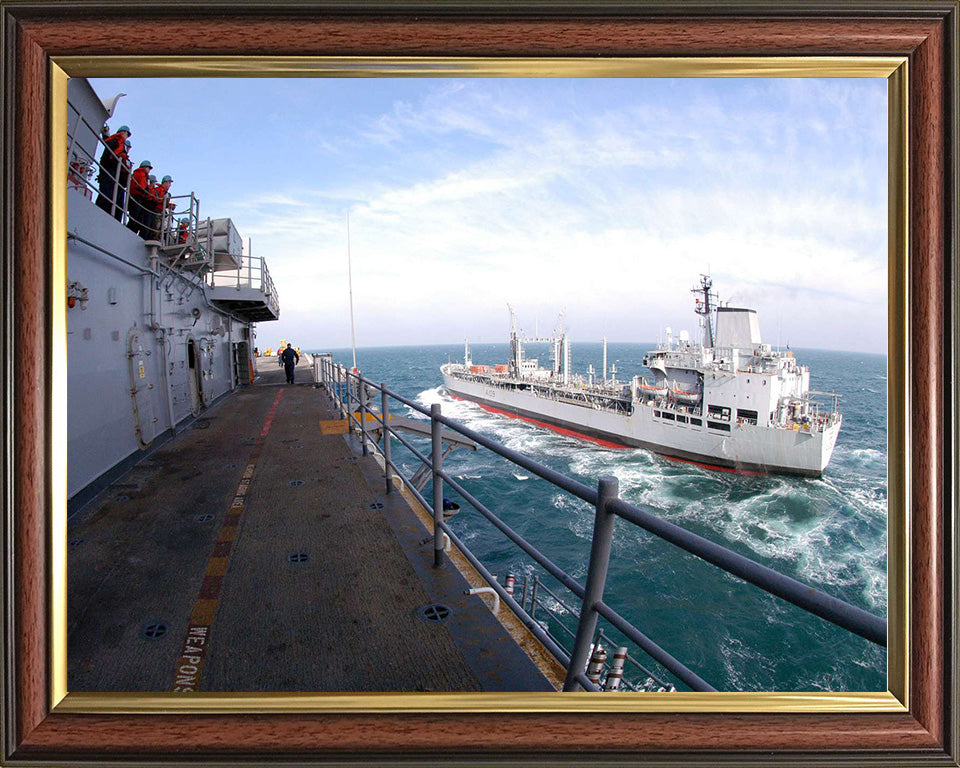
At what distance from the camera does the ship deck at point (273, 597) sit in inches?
83.2

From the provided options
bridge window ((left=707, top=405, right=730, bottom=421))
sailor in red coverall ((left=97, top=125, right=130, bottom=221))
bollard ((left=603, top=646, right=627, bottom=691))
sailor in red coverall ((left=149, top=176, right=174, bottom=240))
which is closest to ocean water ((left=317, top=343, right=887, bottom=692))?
bollard ((left=603, top=646, right=627, bottom=691))

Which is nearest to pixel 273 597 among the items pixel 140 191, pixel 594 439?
pixel 140 191

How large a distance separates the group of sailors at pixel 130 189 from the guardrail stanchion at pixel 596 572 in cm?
694

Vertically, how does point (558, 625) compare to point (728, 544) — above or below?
above

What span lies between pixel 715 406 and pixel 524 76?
81.7 ft

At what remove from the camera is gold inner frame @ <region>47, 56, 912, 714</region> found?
3.36 ft

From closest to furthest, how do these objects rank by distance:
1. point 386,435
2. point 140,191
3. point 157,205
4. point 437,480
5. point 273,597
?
point 273,597 → point 437,480 → point 386,435 → point 140,191 → point 157,205

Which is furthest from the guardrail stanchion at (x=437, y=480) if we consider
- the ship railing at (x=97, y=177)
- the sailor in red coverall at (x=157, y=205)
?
the sailor in red coverall at (x=157, y=205)

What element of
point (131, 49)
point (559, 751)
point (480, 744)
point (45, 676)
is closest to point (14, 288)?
point (131, 49)

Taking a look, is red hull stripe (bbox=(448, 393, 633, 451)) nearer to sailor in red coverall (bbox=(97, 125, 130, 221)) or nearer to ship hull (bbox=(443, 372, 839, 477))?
ship hull (bbox=(443, 372, 839, 477))

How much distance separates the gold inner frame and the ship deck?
300mm

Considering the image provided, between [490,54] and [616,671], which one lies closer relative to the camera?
[490,54]

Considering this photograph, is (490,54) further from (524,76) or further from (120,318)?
(120,318)

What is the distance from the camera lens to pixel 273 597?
280 cm
